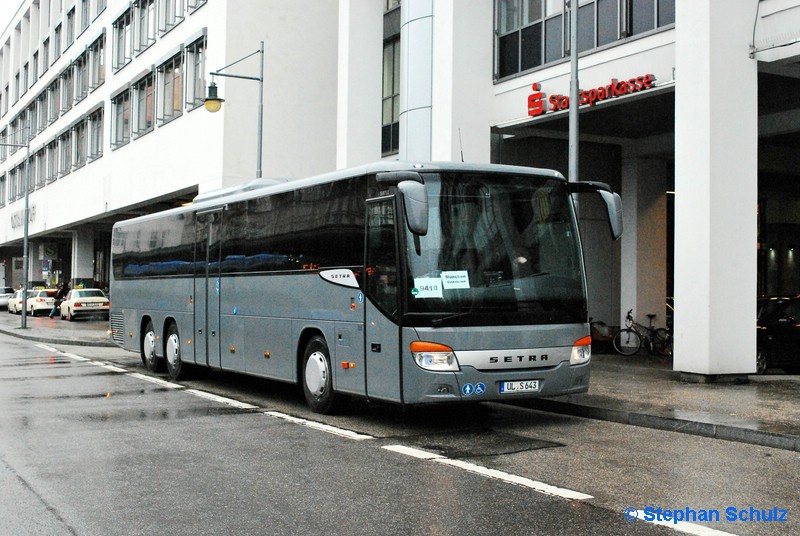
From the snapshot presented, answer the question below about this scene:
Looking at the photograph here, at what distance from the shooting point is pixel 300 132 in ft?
108

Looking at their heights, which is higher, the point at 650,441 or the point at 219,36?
the point at 219,36

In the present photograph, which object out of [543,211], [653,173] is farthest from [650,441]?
[653,173]

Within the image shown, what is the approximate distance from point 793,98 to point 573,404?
10.8 metres

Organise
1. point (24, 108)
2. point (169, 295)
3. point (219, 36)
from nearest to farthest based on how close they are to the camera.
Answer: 1. point (169, 295)
2. point (219, 36)
3. point (24, 108)

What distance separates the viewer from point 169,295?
682 inches

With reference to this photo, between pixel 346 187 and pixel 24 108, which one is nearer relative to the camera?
pixel 346 187

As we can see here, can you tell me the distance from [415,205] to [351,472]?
283cm

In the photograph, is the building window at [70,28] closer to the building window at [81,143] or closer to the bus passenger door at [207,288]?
the building window at [81,143]

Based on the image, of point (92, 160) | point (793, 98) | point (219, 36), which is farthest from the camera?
point (92, 160)

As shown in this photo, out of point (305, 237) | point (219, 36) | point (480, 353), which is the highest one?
point (219, 36)

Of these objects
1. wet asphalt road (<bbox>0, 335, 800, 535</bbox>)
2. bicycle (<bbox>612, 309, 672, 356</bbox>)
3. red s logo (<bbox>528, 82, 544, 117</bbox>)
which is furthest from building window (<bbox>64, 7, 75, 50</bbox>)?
wet asphalt road (<bbox>0, 335, 800, 535</bbox>)

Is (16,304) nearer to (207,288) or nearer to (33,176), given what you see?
(33,176)

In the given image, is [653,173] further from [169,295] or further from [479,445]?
[479,445]

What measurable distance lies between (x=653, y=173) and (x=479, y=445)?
16.4 meters
